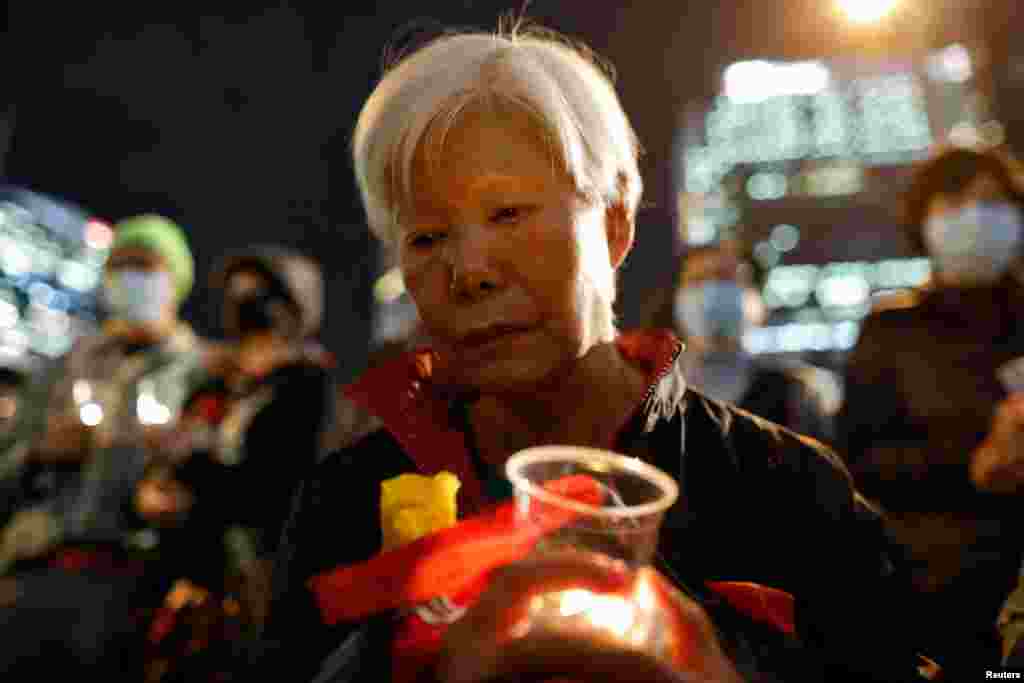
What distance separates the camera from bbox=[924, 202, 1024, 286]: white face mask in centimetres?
274

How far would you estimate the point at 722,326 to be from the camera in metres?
3.99

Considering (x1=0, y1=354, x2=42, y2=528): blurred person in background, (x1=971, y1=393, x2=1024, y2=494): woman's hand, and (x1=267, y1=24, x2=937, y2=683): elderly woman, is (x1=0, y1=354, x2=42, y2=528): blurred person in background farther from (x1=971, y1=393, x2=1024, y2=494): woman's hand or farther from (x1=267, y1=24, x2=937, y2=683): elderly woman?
(x1=971, y1=393, x2=1024, y2=494): woman's hand

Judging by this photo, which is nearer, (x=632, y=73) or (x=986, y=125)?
(x=632, y=73)

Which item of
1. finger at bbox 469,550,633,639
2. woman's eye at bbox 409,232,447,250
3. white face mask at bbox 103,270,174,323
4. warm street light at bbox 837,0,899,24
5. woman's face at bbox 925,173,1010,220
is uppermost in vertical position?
warm street light at bbox 837,0,899,24

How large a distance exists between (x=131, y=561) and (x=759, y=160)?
6928 mm

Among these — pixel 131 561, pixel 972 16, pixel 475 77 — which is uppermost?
pixel 972 16

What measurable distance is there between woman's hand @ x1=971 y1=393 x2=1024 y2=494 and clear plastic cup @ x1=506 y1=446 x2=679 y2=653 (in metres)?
1.53

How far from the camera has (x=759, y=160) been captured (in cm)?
757

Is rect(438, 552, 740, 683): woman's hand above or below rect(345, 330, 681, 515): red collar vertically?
below

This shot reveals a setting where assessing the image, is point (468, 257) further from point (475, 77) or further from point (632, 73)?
point (632, 73)

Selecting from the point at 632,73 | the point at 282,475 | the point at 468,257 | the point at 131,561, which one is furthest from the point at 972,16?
Answer: the point at 131,561

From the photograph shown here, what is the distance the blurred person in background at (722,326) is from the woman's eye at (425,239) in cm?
243

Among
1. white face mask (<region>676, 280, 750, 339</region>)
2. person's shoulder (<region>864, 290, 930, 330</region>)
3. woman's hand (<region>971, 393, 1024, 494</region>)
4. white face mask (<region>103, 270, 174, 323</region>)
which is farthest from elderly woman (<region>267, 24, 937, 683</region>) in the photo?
white face mask (<region>103, 270, 174, 323</region>)

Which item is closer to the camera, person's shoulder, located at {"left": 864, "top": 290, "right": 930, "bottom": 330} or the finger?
the finger
